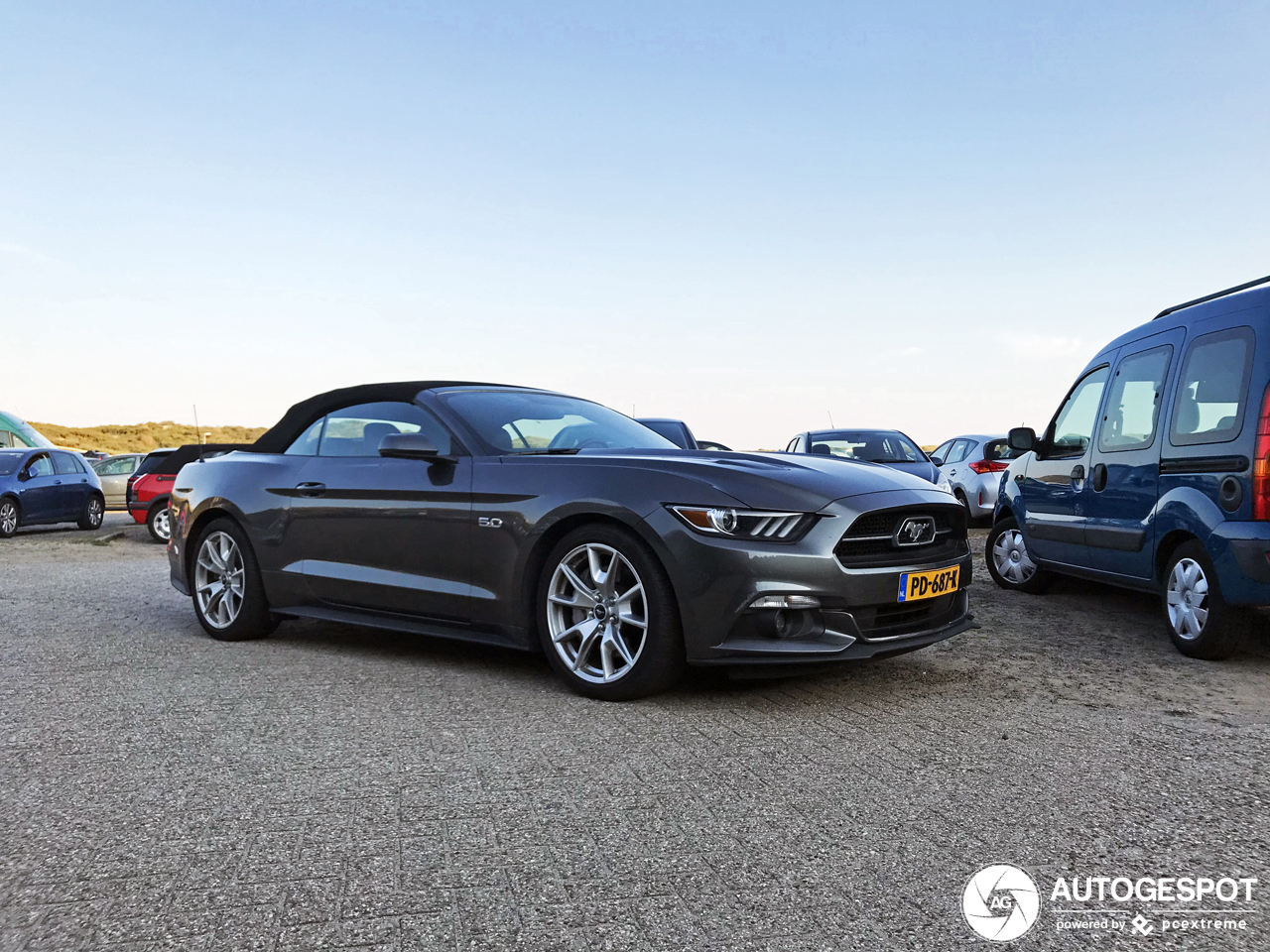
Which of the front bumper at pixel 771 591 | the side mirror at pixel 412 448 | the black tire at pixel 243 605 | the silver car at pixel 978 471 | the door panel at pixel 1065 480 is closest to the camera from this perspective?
the front bumper at pixel 771 591

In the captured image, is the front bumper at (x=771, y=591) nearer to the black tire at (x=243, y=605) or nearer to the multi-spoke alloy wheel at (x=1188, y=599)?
the multi-spoke alloy wheel at (x=1188, y=599)

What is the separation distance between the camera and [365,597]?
19.3 ft

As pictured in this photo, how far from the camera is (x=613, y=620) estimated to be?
482 cm

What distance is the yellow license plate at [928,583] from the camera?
188 inches

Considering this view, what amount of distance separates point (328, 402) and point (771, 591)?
330 cm

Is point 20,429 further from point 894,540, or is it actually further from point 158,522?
point 894,540

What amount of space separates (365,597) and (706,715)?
87.2 inches

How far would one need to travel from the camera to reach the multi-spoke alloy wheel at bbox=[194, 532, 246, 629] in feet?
21.7

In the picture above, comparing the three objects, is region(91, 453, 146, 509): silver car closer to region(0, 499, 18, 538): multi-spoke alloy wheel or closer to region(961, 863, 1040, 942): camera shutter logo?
region(0, 499, 18, 538): multi-spoke alloy wheel

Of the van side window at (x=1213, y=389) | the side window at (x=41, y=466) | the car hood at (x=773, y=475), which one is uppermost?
the van side window at (x=1213, y=389)

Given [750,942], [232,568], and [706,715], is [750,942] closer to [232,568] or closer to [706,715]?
[706,715]

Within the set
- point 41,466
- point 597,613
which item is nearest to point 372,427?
point 597,613

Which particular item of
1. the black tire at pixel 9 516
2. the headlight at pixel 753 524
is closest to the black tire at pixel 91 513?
the black tire at pixel 9 516

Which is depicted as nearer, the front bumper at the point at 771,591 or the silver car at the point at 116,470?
the front bumper at the point at 771,591
